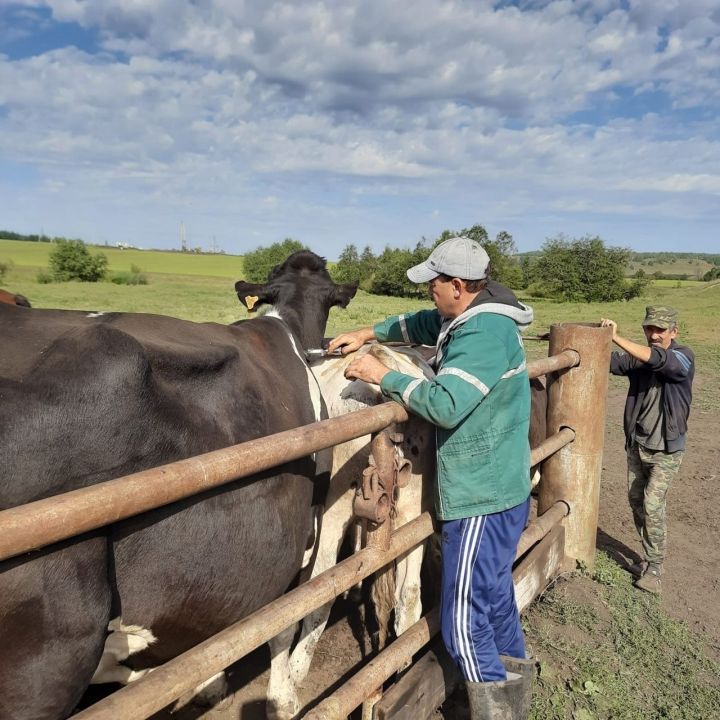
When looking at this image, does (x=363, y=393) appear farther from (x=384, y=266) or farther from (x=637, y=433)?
(x=384, y=266)

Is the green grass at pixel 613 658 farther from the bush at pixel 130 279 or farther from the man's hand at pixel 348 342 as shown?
the bush at pixel 130 279

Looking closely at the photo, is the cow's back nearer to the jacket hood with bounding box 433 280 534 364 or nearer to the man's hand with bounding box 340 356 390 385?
the man's hand with bounding box 340 356 390 385

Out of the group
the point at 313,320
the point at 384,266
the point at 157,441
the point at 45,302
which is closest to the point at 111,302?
the point at 45,302

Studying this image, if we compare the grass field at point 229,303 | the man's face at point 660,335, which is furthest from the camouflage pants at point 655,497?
the grass field at point 229,303

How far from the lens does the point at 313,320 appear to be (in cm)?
425

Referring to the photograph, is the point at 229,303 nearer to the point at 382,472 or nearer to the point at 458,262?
the point at 458,262

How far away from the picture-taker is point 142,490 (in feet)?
4.63

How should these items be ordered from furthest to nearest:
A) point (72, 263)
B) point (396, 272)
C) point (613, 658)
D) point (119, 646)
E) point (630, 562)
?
point (72, 263) → point (396, 272) → point (630, 562) → point (613, 658) → point (119, 646)

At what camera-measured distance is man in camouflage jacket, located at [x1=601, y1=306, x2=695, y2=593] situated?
4.36 metres

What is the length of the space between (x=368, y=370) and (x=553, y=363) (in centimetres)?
154

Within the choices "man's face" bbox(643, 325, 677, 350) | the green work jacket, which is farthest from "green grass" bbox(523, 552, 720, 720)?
"man's face" bbox(643, 325, 677, 350)

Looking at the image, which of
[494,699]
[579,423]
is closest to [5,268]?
[579,423]

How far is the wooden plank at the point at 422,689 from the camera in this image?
2342mm

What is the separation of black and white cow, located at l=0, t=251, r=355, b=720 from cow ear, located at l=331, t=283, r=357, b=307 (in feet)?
6.14
